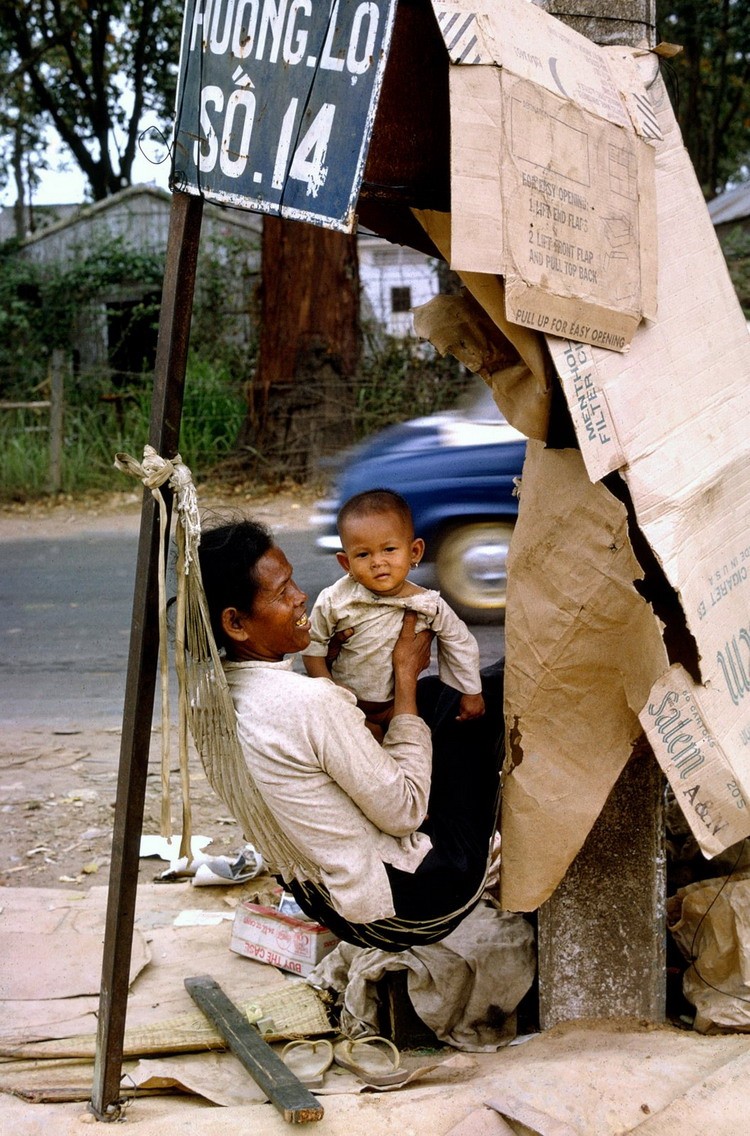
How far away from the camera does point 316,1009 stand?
116 inches

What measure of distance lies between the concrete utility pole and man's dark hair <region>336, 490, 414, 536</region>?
75cm

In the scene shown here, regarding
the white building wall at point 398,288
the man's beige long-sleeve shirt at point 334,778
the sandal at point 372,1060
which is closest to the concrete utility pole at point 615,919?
the sandal at point 372,1060

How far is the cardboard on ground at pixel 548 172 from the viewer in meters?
2.03

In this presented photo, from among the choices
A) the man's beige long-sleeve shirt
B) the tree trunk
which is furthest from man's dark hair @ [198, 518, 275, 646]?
the tree trunk

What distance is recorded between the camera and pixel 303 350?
1117cm

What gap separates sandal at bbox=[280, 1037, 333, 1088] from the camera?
8.80 feet

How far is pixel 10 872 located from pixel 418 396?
27.5 ft

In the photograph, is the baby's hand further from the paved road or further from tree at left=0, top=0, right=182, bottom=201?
tree at left=0, top=0, right=182, bottom=201

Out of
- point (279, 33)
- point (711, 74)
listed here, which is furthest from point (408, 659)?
point (711, 74)

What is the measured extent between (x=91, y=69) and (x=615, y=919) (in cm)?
2242

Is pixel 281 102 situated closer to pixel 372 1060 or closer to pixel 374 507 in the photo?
pixel 374 507

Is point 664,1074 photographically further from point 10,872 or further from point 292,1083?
point 10,872

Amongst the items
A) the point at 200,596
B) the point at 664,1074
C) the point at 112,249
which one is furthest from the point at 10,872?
the point at 112,249

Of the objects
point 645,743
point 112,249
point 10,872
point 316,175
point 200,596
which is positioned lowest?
point 10,872
